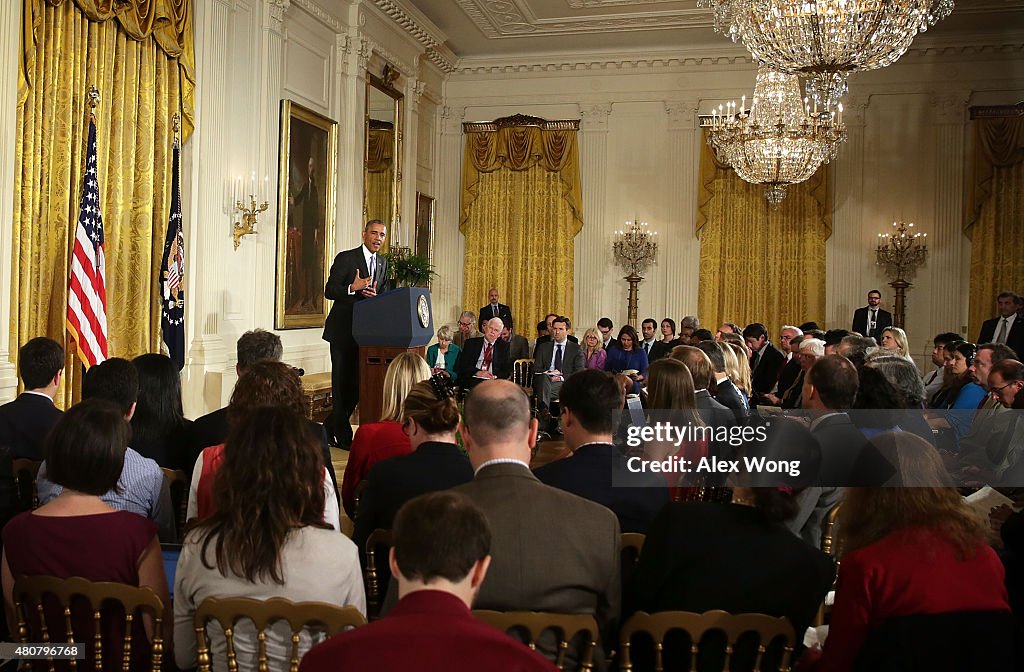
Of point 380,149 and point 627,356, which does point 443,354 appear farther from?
point 380,149

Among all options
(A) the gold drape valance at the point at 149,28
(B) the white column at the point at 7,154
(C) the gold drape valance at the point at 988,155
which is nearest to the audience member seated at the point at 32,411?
(B) the white column at the point at 7,154

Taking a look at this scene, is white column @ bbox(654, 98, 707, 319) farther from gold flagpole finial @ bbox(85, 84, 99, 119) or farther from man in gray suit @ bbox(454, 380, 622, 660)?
man in gray suit @ bbox(454, 380, 622, 660)

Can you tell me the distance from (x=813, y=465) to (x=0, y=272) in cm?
581

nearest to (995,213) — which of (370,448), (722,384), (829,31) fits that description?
(829,31)

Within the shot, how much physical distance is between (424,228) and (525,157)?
6.91 ft

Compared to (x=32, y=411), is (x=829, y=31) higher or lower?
higher

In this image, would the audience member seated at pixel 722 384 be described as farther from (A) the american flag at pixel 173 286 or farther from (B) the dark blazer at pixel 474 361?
(B) the dark blazer at pixel 474 361

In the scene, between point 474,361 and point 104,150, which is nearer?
point 104,150

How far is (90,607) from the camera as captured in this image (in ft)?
7.63

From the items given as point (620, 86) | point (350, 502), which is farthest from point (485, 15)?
point (350, 502)

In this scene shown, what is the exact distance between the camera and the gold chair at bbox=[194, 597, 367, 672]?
204cm

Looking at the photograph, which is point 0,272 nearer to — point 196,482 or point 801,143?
point 196,482

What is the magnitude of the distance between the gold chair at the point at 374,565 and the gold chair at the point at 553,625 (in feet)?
2.78

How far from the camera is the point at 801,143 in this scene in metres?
10.9
